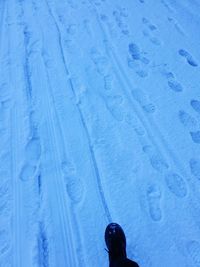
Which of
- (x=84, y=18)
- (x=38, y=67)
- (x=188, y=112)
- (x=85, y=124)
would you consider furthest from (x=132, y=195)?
(x=84, y=18)

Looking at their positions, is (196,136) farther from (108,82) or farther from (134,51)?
(134,51)

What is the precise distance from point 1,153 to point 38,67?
899 mm

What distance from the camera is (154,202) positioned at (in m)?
1.57

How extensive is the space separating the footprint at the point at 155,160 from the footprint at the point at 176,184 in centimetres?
6

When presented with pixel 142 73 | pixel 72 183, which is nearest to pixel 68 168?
pixel 72 183

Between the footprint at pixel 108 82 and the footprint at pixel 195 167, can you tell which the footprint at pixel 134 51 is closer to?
the footprint at pixel 108 82

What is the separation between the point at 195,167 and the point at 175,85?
792 mm

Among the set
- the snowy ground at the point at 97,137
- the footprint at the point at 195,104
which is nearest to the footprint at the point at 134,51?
the snowy ground at the point at 97,137

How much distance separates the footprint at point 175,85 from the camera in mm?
2164

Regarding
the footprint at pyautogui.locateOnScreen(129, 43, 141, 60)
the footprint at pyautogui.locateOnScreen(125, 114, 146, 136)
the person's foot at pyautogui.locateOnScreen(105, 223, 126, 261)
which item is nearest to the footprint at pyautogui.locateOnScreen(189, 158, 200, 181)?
the footprint at pyautogui.locateOnScreen(125, 114, 146, 136)

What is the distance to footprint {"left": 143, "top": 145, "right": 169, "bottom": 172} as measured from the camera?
1707 millimetres

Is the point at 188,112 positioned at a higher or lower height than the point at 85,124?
higher

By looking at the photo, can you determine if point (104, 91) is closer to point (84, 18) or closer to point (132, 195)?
point (132, 195)

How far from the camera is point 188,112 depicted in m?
2.01
